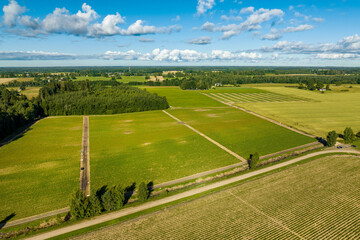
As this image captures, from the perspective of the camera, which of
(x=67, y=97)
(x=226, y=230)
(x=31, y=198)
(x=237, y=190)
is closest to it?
(x=226, y=230)

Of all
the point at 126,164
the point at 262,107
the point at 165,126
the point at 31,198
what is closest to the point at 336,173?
the point at 126,164

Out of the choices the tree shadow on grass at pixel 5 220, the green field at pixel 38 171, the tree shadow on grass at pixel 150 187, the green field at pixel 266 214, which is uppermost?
the green field at pixel 38 171

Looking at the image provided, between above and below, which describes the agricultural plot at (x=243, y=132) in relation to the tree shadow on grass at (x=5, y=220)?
above

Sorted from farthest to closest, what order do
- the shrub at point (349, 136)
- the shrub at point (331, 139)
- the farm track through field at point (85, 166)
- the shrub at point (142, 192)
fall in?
1. the shrub at point (349, 136)
2. the shrub at point (331, 139)
3. the farm track through field at point (85, 166)
4. the shrub at point (142, 192)

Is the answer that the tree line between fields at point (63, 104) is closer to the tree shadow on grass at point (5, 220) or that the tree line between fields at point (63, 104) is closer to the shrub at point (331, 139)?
the tree shadow on grass at point (5, 220)

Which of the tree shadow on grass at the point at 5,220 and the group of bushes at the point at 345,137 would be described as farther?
the group of bushes at the point at 345,137

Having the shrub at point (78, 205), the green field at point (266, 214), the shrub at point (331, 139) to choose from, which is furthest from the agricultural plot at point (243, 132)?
the shrub at point (78, 205)

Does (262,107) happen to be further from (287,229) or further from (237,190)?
(287,229)

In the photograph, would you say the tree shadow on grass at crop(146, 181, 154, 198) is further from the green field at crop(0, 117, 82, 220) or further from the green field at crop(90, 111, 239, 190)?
the green field at crop(0, 117, 82, 220)
